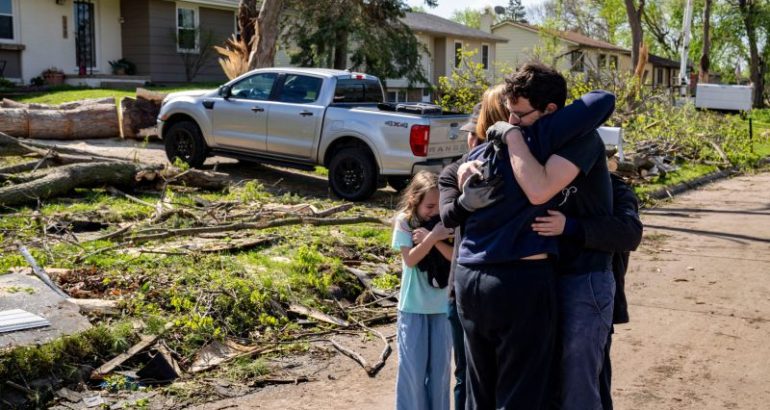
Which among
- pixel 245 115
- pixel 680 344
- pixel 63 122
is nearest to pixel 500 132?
pixel 680 344

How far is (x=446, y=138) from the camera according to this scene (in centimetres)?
1266

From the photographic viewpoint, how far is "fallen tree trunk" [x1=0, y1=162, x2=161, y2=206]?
10219mm

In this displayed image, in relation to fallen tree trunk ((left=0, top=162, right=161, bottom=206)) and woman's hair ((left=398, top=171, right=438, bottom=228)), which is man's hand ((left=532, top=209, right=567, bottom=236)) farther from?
fallen tree trunk ((left=0, top=162, right=161, bottom=206))

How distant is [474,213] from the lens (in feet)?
12.0

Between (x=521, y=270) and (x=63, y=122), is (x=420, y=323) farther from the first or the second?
(x=63, y=122)

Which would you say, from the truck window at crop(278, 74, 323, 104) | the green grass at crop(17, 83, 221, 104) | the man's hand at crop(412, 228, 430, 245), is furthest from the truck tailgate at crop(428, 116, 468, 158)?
the green grass at crop(17, 83, 221, 104)

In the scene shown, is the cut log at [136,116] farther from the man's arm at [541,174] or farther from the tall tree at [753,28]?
the tall tree at [753,28]

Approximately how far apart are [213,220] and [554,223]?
6902mm

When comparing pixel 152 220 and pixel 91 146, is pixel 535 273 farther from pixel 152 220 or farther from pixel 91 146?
pixel 91 146

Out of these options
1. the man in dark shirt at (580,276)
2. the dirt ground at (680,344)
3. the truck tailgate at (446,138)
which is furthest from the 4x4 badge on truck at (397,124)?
the man in dark shirt at (580,276)

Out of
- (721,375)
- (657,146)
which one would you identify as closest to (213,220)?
(721,375)

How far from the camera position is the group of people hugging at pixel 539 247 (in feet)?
11.5

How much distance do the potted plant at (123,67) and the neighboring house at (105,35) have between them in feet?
0.72

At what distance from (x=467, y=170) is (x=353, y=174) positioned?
9.22 meters
